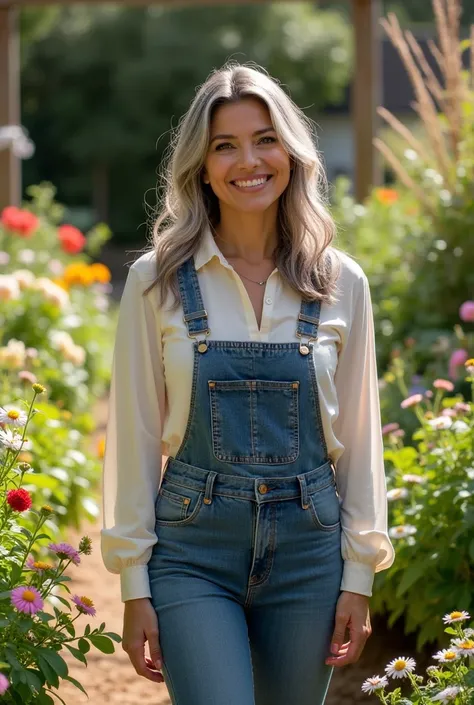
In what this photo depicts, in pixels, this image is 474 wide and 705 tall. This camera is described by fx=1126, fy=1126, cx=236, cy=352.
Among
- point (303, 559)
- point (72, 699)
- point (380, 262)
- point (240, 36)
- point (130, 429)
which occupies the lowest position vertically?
point (72, 699)

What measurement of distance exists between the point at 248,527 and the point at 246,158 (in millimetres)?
727

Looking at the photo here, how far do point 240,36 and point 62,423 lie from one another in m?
23.1

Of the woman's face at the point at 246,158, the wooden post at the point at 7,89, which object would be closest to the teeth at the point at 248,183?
the woman's face at the point at 246,158

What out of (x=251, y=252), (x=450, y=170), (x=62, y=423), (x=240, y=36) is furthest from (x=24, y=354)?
(x=240, y=36)

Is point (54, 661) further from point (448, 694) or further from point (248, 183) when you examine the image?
point (248, 183)

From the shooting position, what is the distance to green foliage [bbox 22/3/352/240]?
2534cm

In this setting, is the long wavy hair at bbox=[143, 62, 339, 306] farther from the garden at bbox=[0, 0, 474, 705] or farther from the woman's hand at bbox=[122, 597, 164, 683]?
the woman's hand at bbox=[122, 597, 164, 683]

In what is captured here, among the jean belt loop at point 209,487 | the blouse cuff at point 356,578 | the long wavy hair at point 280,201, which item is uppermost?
the long wavy hair at point 280,201

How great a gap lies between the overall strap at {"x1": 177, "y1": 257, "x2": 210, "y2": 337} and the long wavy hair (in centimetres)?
2

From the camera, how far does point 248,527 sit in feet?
6.93

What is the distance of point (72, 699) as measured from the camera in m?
3.43

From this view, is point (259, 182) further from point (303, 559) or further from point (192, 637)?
point (192, 637)

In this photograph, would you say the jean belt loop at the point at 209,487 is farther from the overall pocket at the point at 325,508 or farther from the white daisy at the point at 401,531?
the white daisy at the point at 401,531

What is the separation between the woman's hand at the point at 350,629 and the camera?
2209 mm
